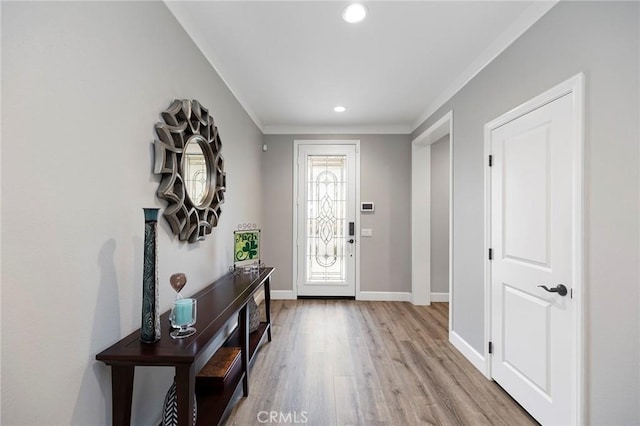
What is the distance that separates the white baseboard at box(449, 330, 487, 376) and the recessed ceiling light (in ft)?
9.02

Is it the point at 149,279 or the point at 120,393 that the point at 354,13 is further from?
the point at 120,393

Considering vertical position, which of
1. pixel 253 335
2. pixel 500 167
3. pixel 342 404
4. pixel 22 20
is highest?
pixel 22 20

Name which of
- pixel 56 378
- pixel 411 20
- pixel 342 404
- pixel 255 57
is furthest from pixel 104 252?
pixel 411 20

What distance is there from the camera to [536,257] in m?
1.77

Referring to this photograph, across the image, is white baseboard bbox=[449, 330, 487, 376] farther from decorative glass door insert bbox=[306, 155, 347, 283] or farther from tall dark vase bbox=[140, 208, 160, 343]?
tall dark vase bbox=[140, 208, 160, 343]

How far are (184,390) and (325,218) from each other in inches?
132

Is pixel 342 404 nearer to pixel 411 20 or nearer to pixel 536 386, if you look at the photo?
pixel 536 386

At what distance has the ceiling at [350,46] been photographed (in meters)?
1.80

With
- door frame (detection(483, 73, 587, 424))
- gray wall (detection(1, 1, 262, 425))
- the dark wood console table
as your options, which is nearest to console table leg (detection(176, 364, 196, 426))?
the dark wood console table

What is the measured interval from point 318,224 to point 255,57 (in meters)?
2.55

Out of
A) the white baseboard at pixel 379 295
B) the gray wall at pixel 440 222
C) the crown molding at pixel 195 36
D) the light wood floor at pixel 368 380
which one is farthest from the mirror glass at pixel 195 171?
the gray wall at pixel 440 222

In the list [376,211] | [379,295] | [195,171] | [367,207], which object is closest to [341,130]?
[367,207]

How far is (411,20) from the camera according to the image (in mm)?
1908

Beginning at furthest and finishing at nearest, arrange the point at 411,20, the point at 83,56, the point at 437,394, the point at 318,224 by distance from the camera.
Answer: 1. the point at 318,224
2. the point at 437,394
3. the point at 411,20
4. the point at 83,56
